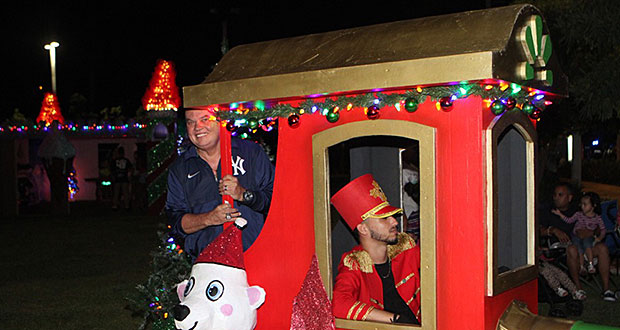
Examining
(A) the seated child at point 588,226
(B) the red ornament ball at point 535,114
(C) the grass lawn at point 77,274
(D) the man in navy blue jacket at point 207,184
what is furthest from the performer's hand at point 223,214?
(A) the seated child at point 588,226

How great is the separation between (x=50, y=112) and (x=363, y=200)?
673 inches

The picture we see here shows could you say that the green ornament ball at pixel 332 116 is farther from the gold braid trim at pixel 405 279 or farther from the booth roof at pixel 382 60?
the gold braid trim at pixel 405 279

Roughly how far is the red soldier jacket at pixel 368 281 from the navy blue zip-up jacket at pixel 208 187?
1.93 feet

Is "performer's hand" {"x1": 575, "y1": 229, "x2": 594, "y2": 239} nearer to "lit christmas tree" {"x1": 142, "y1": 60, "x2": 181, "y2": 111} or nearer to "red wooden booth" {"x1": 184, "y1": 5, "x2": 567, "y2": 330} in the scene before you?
"red wooden booth" {"x1": 184, "y1": 5, "x2": 567, "y2": 330}

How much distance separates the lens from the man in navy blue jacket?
3906 mm

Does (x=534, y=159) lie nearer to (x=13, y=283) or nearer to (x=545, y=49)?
(x=545, y=49)

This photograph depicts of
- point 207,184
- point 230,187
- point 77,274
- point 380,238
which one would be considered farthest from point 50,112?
point 380,238

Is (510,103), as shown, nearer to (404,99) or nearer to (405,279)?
(404,99)

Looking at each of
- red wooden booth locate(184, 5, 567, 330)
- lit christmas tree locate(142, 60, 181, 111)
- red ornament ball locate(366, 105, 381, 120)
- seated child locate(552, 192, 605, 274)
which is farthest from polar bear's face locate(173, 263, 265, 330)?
lit christmas tree locate(142, 60, 181, 111)

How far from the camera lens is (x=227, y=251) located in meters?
3.58

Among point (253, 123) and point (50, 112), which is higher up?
point (50, 112)

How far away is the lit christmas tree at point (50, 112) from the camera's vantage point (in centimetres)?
1873

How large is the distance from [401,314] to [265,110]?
1342 millimetres

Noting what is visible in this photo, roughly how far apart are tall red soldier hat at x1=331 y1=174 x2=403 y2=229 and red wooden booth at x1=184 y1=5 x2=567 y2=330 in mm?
223
